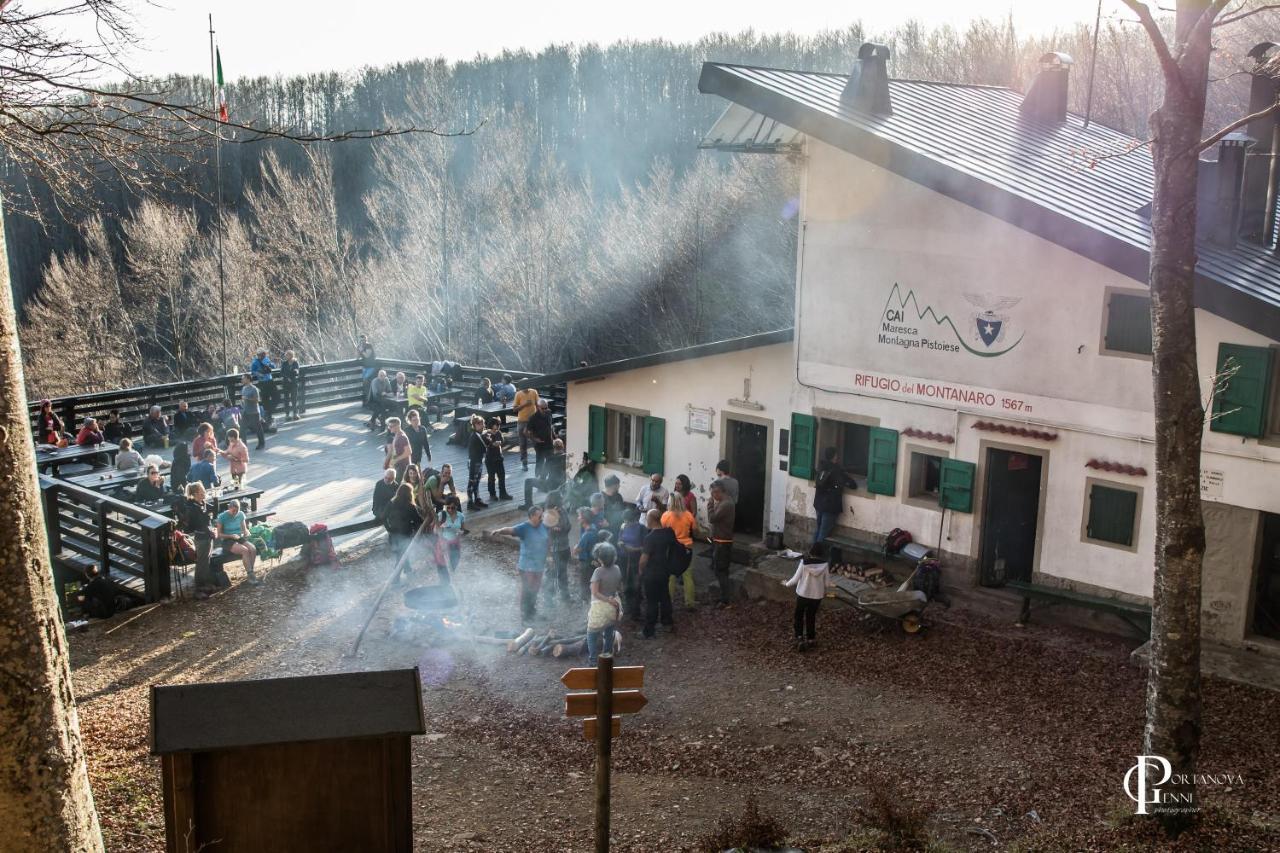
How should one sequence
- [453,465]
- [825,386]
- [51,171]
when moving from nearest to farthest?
[51,171], [825,386], [453,465]

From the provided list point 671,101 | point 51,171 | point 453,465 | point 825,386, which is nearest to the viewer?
point 51,171

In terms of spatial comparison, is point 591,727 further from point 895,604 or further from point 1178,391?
point 895,604

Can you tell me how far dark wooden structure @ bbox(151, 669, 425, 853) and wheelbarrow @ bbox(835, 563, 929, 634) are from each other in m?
7.93

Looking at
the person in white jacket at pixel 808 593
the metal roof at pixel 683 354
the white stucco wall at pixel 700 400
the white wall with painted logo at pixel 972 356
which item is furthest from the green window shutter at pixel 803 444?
the person in white jacket at pixel 808 593

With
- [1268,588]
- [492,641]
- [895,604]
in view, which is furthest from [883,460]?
[492,641]

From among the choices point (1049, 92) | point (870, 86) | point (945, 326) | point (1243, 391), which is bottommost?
point (1243, 391)

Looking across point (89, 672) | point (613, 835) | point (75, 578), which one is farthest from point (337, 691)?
point (75, 578)

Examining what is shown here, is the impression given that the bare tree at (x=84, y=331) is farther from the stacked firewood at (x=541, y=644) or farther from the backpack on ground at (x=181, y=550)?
the stacked firewood at (x=541, y=644)

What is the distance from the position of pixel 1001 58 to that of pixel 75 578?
42651 millimetres

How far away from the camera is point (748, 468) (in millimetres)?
18391

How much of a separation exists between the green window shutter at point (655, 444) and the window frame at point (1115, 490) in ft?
21.4

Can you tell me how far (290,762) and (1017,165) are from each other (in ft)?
38.9

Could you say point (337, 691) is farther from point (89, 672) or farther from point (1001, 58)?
point (1001, 58)

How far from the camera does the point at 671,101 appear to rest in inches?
2859
